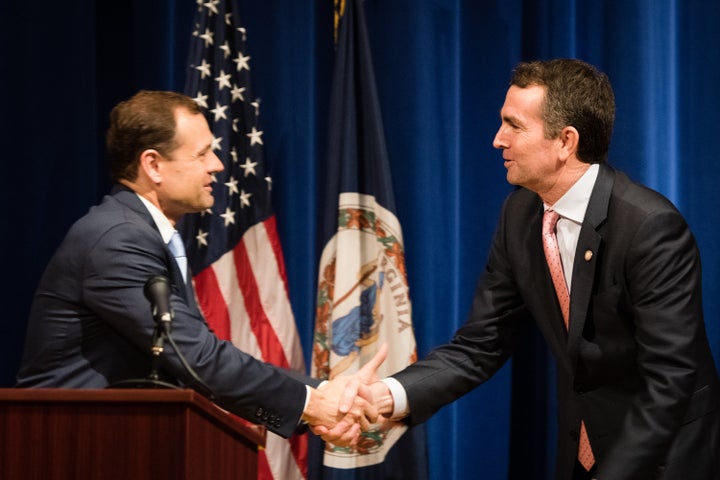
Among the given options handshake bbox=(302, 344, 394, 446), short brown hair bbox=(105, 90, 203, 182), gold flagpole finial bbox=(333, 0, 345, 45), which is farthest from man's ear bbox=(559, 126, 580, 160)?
gold flagpole finial bbox=(333, 0, 345, 45)

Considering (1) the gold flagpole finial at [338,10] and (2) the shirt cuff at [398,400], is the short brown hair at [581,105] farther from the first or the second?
(1) the gold flagpole finial at [338,10]

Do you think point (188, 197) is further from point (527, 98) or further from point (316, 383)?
point (527, 98)

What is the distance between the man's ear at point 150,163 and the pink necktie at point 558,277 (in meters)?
1.33

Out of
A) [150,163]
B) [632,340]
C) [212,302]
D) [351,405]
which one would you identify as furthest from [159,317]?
[212,302]

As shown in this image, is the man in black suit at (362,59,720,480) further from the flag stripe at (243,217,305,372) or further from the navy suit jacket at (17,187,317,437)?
the flag stripe at (243,217,305,372)

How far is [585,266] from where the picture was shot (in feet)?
10.1

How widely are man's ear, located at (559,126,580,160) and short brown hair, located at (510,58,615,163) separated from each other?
15 millimetres

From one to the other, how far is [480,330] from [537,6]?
170 centimetres

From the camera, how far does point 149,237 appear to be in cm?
306

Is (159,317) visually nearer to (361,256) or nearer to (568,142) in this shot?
(568,142)

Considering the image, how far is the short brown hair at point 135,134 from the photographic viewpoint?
3385 mm

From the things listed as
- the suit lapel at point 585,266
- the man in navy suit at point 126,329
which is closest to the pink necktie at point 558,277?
the suit lapel at point 585,266

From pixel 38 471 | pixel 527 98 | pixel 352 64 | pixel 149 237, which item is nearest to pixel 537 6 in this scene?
pixel 352 64

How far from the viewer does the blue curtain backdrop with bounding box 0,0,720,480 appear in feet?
14.2
